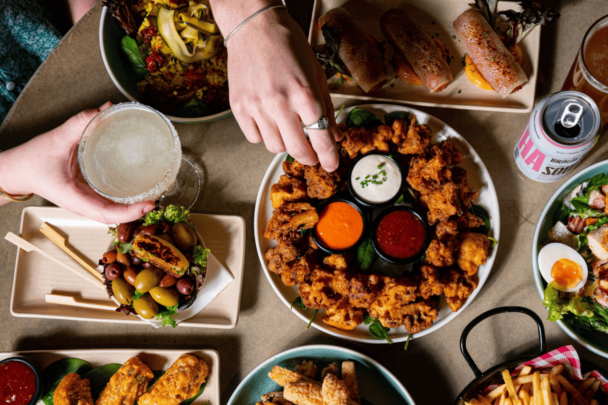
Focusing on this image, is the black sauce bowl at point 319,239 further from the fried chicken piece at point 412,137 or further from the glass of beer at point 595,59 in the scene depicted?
the glass of beer at point 595,59

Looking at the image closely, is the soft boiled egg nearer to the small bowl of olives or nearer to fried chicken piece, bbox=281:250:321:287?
fried chicken piece, bbox=281:250:321:287

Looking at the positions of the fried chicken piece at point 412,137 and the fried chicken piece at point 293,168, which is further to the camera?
the fried chicken piece at point 293,168

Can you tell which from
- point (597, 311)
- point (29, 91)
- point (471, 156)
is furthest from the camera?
point (29, 91)

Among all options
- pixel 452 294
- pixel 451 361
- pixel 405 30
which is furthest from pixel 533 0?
pixel 451 361

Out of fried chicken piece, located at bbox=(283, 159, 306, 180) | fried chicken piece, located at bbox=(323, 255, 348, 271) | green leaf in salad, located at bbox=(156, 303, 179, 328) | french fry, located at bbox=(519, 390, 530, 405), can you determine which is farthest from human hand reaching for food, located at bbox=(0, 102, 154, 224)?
french fry, located at bbox=(519, 390, 530, 405)

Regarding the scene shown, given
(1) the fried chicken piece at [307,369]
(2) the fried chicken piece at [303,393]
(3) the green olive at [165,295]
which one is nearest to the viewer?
(3) the green olive at [165,295]

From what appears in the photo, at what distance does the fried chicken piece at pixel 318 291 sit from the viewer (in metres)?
2.23

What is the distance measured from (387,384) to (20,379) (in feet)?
6.74

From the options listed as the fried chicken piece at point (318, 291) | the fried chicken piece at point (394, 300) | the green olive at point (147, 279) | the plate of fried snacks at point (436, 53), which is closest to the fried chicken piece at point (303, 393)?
the fried chicken piece at point (318, 291)

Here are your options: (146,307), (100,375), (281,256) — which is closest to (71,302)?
(100,375)

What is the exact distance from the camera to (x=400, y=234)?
2.22m

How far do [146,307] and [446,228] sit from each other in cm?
160

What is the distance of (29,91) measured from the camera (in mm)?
2510

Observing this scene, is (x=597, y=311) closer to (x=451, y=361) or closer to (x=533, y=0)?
(x=451, y=361)
